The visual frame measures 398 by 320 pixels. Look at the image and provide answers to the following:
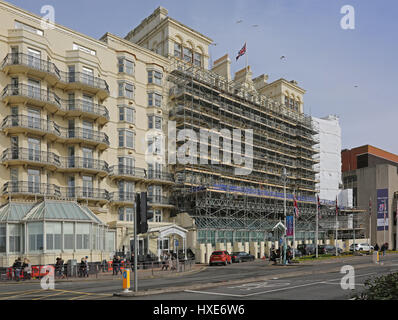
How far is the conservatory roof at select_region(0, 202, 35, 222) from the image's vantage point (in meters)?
32.9

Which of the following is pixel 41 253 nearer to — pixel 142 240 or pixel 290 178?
pixel 142 240

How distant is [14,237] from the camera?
32812 millimetres

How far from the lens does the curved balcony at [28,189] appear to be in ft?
120

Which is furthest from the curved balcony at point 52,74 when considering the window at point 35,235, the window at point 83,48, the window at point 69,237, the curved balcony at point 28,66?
the window at point 69,237

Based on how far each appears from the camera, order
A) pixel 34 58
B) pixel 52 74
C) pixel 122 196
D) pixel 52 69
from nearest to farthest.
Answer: pixel 34 58, pixel 52 74, pixel 52 69, pixel 122 196

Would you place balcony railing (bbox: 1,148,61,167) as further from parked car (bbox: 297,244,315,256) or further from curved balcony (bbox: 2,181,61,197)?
parked car (bbox: 297,244,315,256)

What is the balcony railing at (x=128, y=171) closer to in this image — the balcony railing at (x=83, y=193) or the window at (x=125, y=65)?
the balcony railing at (x=83, y=193)

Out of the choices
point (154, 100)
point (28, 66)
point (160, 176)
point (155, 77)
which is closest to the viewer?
point (28, 66)

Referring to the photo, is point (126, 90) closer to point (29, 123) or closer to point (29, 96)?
point (29, 96)

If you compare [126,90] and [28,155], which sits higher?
[126,90]

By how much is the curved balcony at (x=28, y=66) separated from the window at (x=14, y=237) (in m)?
14.5

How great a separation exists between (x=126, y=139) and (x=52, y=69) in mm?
11613

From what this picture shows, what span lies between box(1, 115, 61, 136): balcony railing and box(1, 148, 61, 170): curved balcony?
84.2 inches

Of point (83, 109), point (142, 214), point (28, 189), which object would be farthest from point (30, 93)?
A: point (142, 214)
